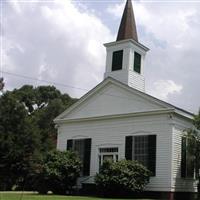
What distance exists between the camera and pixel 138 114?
2842cm

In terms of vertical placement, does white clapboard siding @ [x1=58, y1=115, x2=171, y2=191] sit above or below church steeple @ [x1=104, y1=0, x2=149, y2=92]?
below

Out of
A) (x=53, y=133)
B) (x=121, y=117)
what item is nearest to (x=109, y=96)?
Answer: (x=121, y=117)

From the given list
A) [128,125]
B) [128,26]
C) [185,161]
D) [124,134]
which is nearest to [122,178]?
[124,134]

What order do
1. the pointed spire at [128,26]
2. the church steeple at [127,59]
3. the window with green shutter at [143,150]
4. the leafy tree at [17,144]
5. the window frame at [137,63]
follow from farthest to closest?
the leafy tree at [17,144] < the pointed spire at [128,26] < the window frame at [137,63] < the church steeple at [127,59] < the window with green shutter at [143,150]

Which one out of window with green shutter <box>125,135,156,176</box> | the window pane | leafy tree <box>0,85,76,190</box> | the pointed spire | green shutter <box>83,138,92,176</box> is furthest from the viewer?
leafy tree <box>0,85,76,190</box>

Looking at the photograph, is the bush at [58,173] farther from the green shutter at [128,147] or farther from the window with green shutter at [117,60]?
the window with green shutter at [117,60]

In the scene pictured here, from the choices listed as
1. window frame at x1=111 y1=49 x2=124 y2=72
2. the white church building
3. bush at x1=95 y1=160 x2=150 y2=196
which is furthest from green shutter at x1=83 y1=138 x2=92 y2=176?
window frame at x1=111 y1=49 x2=124 y2=72

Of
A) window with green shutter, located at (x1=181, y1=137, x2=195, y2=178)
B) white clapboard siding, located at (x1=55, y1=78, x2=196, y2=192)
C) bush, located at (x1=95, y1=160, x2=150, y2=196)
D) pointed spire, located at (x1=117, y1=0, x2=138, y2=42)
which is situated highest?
pointed spire, located at (x1=117, y1=0, x2=138, y2=42)

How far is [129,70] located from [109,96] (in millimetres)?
2393

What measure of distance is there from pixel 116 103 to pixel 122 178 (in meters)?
5.87

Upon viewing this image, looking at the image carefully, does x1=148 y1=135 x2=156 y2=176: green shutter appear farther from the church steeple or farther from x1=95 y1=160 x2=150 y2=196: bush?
the church steeple

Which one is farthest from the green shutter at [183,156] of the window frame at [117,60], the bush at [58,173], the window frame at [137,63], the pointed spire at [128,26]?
the pointed spire at [128,26]

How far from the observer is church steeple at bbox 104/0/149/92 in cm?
3173

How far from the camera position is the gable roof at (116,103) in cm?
2778
